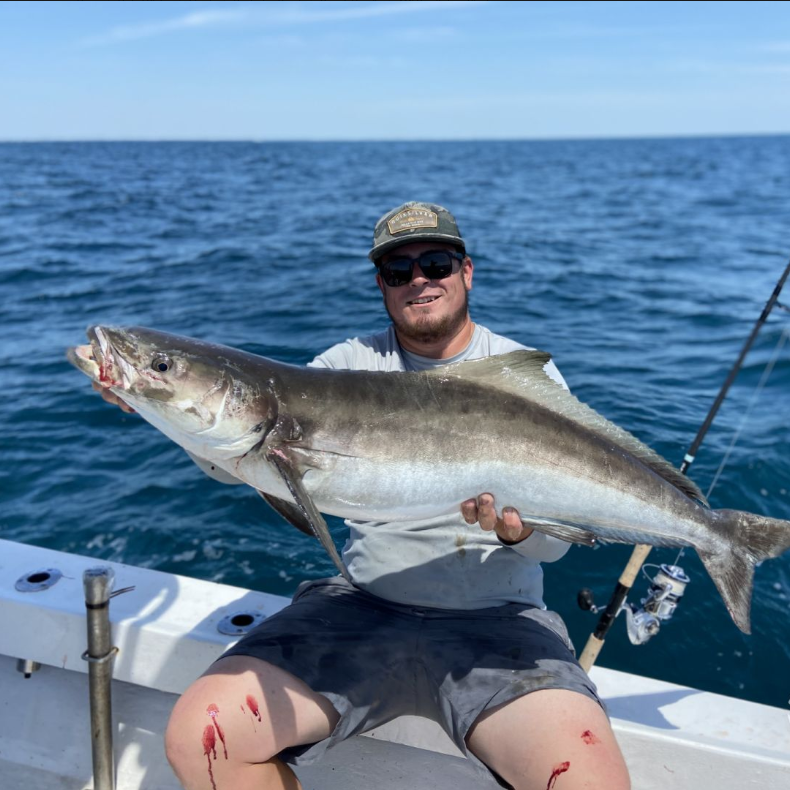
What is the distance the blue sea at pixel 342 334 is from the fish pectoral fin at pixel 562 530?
8.03 feet

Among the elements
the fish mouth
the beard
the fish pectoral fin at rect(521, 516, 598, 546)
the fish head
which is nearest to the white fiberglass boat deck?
the fish pectoral fin at rect(521, 516, 598, 546)

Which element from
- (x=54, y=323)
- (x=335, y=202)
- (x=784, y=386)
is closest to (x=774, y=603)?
(x=784, y=386)

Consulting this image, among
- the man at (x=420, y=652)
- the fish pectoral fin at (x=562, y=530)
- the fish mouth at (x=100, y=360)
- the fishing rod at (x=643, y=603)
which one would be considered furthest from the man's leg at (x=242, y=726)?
the fishing rod at (x=643, y=603)

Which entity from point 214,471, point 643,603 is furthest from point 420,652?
point 643,603

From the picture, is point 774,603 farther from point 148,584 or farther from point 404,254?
point 148,584

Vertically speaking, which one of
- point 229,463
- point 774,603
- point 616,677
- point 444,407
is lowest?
point 774,603

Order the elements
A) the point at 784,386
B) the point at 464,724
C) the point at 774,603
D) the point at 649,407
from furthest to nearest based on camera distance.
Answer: the point at 784,386
the point at 649,407
the point at 774,603
the point at 464,724

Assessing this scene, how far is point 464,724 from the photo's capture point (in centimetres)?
279

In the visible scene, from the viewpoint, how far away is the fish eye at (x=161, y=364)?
9.14 ft

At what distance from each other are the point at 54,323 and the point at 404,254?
9.92m

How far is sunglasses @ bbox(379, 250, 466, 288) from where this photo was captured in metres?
Result: 3.65

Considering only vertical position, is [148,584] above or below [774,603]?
above

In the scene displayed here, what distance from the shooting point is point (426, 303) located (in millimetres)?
3635

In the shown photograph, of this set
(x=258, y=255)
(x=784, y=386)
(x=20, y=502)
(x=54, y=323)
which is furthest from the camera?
(x=258, y=255)
